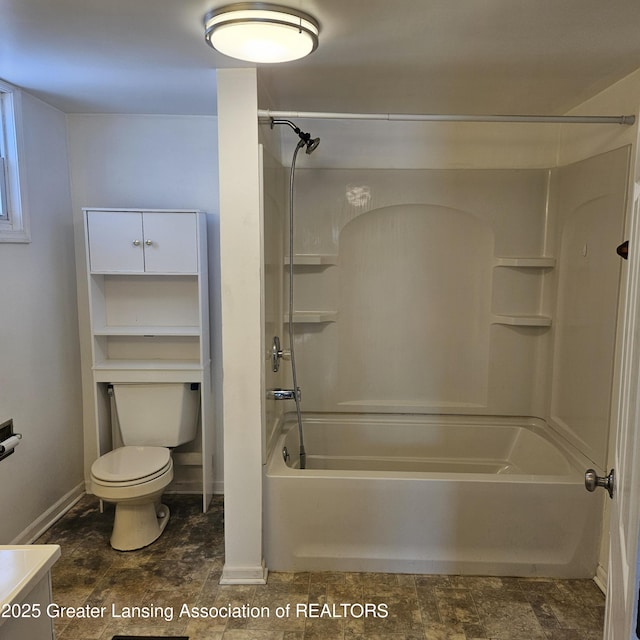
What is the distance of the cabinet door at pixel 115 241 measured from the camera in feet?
9.02

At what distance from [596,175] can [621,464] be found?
1.80m

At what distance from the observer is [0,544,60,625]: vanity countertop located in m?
0.98

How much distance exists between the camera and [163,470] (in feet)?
8.61

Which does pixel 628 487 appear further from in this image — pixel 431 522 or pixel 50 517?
pixel 50 517

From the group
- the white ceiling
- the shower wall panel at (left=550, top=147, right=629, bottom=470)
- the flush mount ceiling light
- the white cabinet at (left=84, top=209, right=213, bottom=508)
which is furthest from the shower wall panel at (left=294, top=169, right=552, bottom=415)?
the flush mount ceiling light

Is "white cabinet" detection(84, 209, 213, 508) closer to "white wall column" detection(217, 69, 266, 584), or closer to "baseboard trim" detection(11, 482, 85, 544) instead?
"baseboard trim" detection(11, 482, 85, 544)

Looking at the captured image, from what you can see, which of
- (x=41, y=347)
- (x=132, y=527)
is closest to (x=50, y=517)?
(x=132, y=527)

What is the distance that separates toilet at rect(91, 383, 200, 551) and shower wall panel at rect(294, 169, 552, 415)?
78cm

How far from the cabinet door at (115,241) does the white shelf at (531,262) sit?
2.11 metres

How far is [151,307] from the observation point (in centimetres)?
303

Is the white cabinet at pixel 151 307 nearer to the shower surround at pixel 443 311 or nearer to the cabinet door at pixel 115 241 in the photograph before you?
the cabinet door at pixel 115 241

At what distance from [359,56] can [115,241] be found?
1609 mm

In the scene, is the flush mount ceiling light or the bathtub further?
the bathtub

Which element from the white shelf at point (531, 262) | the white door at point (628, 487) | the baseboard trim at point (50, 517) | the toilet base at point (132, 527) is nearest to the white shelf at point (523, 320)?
the white shelf at point (531, 262)
